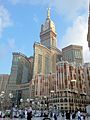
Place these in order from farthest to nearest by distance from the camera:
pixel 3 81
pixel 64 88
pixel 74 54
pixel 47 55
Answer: pixel 74 54 → pixel 47 55 → pixel 3 81 → pixel 64 88

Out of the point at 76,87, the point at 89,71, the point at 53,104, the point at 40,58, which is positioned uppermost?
the point at 40,58

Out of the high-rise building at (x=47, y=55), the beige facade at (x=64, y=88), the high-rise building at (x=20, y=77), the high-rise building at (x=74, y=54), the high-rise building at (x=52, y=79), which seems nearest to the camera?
the beige facade at (x=64, y=88)

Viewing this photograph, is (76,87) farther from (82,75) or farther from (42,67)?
(42,67)

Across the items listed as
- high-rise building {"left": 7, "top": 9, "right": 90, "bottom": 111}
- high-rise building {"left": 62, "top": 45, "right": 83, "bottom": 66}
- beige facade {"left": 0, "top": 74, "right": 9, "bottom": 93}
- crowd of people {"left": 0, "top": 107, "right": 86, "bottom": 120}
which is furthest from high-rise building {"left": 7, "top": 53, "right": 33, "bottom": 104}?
crowd of people {"left": 0, "top": 107, "right": 86, "bottom": 120}

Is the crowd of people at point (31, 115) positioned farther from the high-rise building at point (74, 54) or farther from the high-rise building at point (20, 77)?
the high-rise building at point (74, 54)

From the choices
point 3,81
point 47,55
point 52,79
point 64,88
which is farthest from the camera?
point 47,55

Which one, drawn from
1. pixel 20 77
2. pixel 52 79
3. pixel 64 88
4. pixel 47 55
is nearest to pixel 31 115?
pixel 64 88

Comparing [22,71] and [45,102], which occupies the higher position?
[22,71]

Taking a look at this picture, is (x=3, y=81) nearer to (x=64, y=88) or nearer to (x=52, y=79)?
(x=52, y=79)

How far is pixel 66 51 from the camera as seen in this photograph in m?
176

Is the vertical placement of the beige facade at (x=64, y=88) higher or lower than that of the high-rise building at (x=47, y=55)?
lower

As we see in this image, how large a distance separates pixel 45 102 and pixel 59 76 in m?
15.8

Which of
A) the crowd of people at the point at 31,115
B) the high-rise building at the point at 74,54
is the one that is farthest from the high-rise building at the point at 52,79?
the crowd of people at the point at 31,115

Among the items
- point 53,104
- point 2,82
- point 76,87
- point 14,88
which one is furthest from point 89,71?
point 2,82
